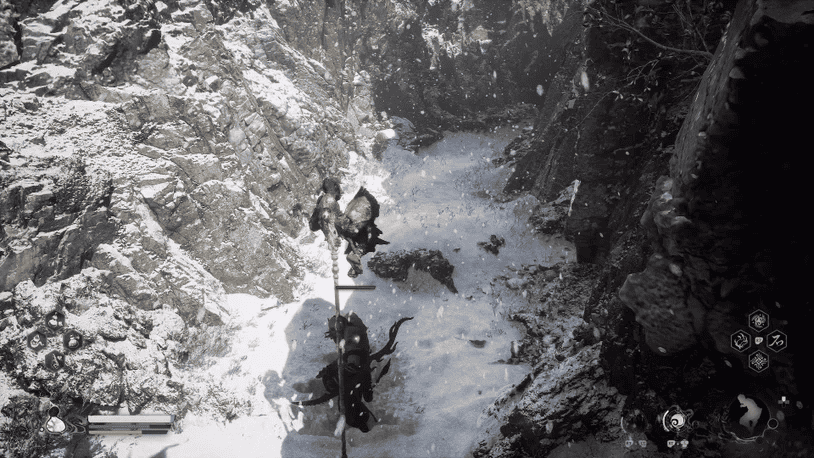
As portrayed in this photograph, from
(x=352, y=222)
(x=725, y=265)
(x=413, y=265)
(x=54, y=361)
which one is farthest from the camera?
(x=413, y=265)

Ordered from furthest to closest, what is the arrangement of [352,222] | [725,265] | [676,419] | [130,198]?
1. [130,198]
2. [352,222]
3. [676,419]
4. [725,265]

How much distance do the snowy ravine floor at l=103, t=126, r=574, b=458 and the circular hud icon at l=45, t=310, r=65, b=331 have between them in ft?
8.23

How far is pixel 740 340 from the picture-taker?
263 cm

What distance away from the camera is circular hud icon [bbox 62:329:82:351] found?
22.0ft

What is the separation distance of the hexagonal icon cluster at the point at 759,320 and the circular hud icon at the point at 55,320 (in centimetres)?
953

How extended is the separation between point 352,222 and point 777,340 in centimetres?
332

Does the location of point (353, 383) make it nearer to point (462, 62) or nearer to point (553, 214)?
point (553, 214)

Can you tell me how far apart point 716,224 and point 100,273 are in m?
9.52

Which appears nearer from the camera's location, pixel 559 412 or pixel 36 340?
pixel 559 412

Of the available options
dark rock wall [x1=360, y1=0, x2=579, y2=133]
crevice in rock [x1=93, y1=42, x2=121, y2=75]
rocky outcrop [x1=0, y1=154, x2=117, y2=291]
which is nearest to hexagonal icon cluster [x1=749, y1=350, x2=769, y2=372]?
rocky outcrop [x1=0, y1=154, x2=117, y2=291]

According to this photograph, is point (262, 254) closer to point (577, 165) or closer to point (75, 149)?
point (75, 149)

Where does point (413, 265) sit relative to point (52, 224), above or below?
below

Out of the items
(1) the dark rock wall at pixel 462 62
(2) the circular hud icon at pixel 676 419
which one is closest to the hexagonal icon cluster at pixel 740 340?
(2) the circular hud icon at pixel 676 419

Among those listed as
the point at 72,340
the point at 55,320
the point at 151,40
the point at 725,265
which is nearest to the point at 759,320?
the point at 725,265
